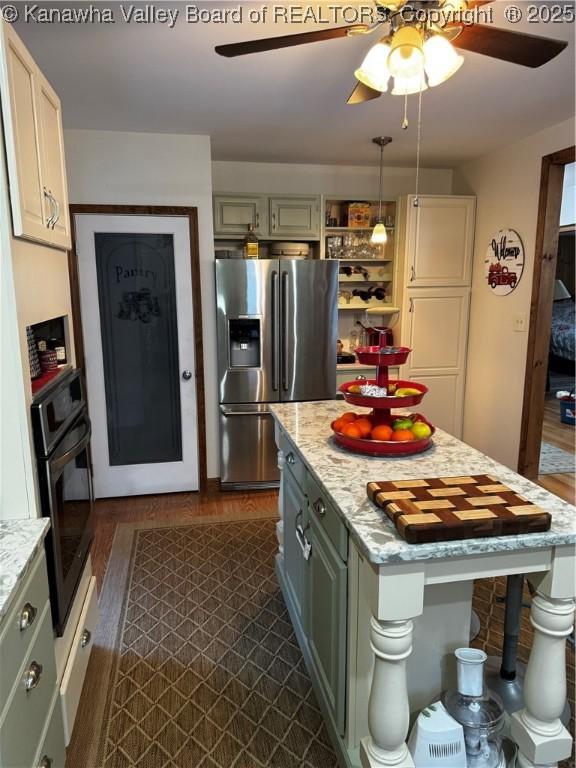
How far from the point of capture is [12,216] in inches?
54.5

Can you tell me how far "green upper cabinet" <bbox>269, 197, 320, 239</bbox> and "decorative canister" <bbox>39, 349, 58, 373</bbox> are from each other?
263 centimetres

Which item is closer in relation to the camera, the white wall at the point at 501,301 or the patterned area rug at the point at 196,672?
the patterned area rug at the point at 196,672

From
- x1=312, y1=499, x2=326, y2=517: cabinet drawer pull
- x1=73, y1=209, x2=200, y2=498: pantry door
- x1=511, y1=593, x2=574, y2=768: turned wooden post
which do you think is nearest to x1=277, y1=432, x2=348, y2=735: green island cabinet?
x1=312, y1=499, x2=326, y2=517: cabinet drawer pull

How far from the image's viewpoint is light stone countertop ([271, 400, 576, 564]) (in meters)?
1.20

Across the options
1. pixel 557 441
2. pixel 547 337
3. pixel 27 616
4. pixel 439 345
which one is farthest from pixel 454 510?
pixel 557 441

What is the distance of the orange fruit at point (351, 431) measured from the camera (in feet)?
5.96

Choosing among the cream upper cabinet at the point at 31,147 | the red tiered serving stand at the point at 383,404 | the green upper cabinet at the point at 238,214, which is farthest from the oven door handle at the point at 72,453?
the green upper cabinet at the point at 238,214

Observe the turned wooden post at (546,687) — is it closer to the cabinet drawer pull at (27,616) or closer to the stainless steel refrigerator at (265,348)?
the cabinet drawer pull at (27,616)

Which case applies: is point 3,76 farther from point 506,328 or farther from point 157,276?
point 506,328

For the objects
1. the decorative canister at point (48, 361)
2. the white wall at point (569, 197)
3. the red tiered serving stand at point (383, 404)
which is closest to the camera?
the red tiered serving stand at point (383, 404)

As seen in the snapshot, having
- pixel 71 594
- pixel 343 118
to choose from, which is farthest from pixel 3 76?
pixel 343 118

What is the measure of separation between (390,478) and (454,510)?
0.33 metres

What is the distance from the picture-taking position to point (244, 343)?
3.79 metres

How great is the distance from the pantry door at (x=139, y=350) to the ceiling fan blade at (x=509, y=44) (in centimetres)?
239
